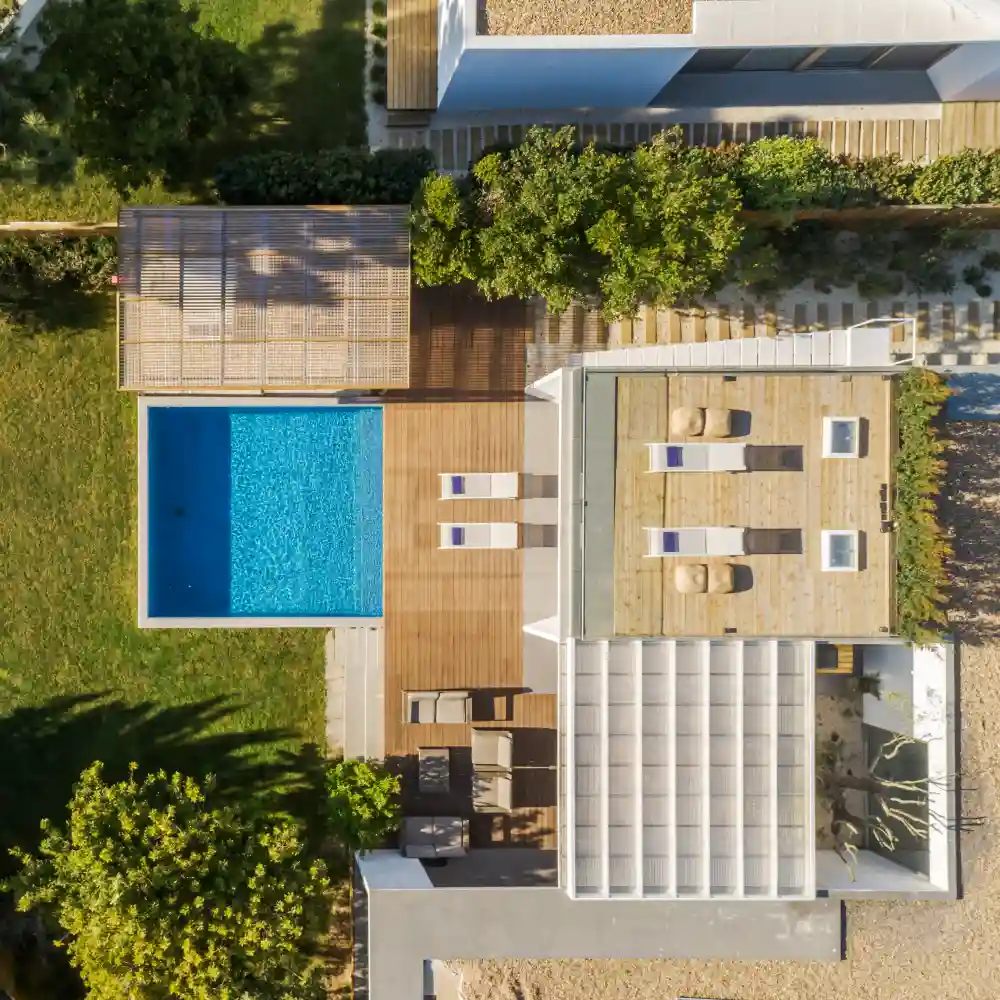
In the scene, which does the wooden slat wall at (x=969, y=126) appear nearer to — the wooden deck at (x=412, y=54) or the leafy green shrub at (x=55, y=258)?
the wooden deck at (x=412, y=54)

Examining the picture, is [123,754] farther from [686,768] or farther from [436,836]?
[686,768]

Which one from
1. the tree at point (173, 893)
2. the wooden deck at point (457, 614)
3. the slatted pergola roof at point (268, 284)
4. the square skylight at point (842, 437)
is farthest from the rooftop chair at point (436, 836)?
the square skylight at point (842, 437)

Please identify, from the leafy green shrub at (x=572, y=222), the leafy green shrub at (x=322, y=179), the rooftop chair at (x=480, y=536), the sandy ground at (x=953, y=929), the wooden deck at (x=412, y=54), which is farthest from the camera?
the rooftop chair at (x=480, y=536)

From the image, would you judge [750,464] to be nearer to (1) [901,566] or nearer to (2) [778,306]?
(1) [901,566]

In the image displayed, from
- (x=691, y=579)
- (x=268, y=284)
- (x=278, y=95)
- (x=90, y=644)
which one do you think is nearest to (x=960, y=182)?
(x=691, y=579)

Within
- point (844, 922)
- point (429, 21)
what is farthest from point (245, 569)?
point (844, 922)
